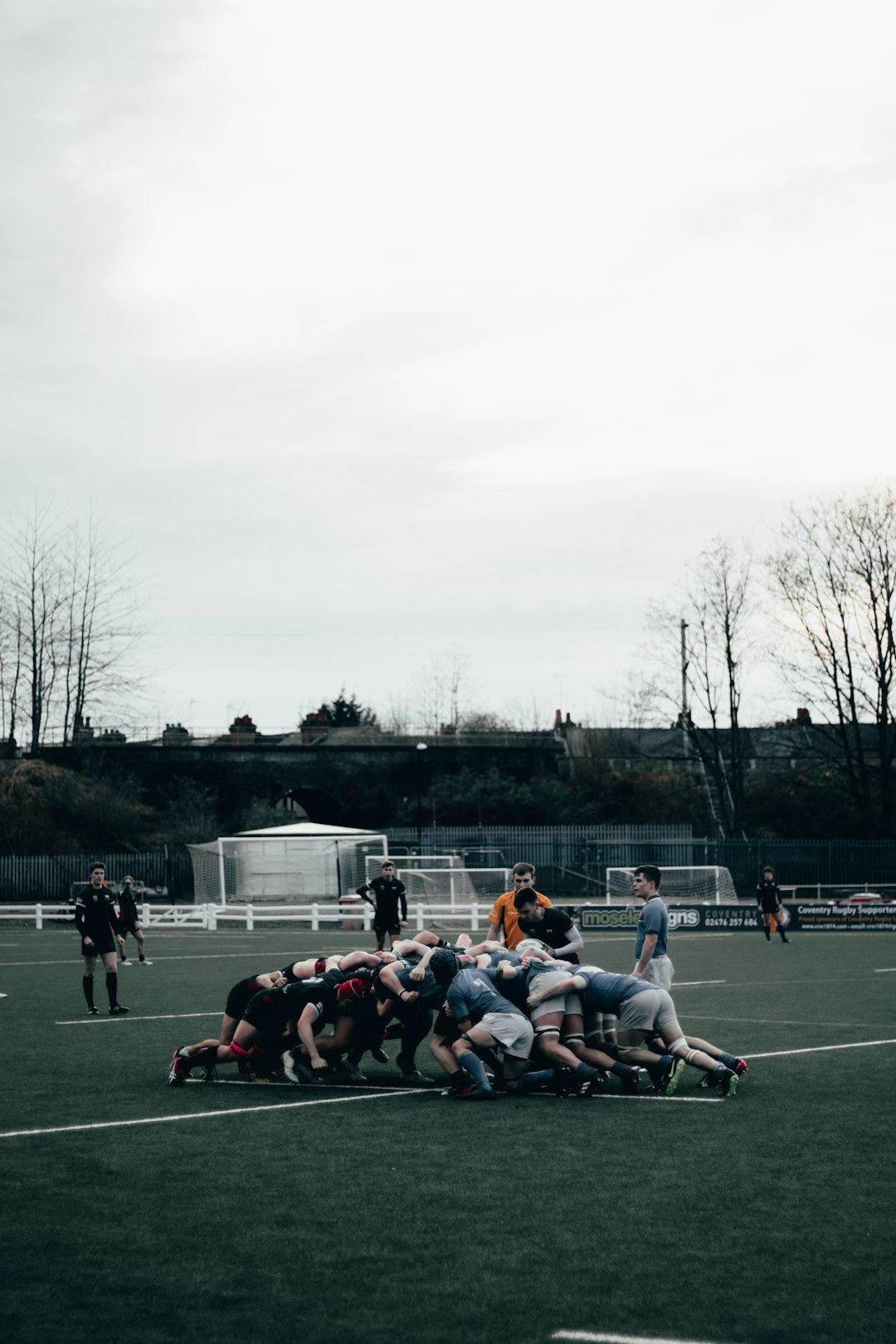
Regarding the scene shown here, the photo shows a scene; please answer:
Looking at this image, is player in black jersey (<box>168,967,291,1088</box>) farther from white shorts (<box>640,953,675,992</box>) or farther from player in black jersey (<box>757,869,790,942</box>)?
player in black jersey (<box>757,869,790,942</box>)

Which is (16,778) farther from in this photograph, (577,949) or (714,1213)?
(714,1213)

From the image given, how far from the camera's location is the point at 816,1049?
13164 mm

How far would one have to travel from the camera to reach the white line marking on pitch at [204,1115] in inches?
364

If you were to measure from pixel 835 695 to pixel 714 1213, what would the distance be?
50.7m

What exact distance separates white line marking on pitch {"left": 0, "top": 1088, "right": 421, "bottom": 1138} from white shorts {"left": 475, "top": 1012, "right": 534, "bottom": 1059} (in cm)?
86

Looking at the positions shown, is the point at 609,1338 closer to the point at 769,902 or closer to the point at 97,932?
the point at 97,932

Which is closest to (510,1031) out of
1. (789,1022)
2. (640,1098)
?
(640,1098)

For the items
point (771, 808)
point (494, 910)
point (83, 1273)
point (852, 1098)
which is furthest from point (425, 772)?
point (83, 1273)

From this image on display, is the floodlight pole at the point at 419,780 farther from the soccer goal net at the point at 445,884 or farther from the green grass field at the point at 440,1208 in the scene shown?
the green grass field at the point at 440,1208

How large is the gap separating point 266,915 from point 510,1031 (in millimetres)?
29910

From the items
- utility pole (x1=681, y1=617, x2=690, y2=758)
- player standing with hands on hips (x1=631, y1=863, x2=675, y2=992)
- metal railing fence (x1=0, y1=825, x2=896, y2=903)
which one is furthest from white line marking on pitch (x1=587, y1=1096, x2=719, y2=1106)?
utility pole (x1=681, y1=617, x2=690, y2=758)

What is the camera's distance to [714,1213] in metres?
7.09

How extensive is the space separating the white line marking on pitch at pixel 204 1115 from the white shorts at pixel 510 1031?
Answer: 0.86 m

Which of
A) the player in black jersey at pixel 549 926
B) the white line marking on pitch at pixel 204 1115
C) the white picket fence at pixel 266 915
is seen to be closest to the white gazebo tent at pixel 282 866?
the white picket fence at pixel 266 915
